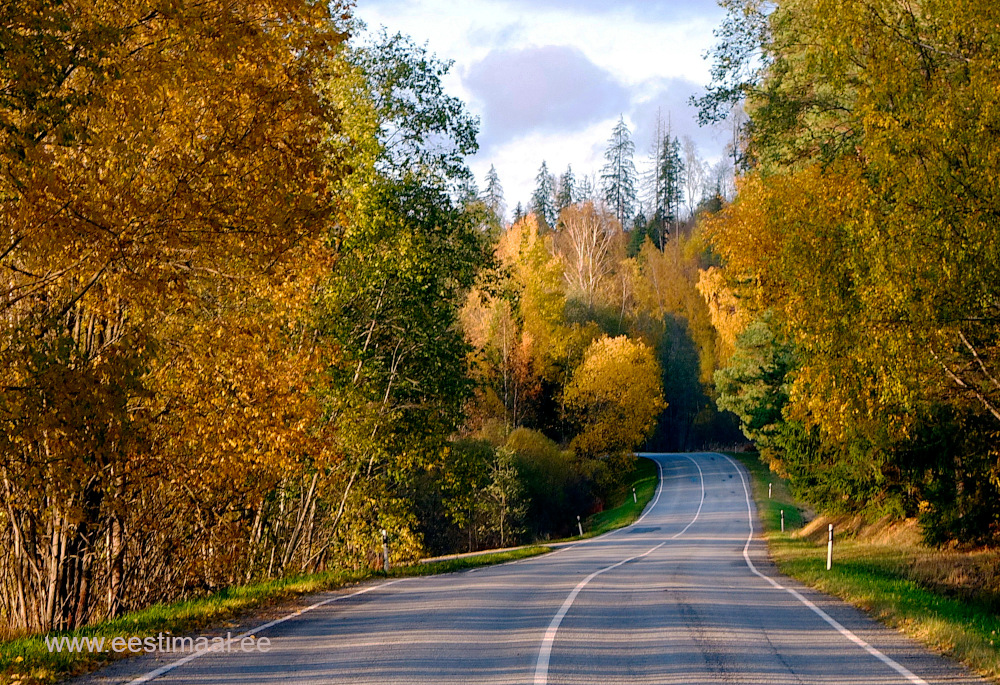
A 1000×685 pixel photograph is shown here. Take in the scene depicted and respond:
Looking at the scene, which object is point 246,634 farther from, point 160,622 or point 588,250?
point 588,250

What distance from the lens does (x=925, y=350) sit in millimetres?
14789

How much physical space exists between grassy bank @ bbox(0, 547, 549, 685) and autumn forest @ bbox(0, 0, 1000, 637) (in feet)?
4.70

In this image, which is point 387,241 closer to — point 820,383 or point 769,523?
point 820,383

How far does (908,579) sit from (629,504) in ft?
124

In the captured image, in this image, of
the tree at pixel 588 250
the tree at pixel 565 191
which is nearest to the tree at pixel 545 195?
the tree at pixel 565 191

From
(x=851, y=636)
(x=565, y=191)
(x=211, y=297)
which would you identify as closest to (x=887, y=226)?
(x=851, y=636)

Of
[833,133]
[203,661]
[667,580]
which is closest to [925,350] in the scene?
[667,580]

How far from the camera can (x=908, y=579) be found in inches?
765

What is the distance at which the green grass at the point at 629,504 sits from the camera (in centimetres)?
4881

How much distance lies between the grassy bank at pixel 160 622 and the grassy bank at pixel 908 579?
28.0 ft

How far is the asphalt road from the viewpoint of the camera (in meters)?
8.50

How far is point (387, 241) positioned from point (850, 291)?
9.85 meters

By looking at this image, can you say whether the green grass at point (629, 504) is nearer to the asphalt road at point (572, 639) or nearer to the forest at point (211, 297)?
the forest at point (211, 297)

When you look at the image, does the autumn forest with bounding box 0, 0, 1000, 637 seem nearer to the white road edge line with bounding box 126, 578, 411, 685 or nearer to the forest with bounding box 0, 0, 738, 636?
the forest with bounding box 0, 0, 738, 636
